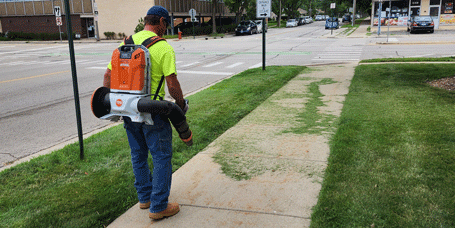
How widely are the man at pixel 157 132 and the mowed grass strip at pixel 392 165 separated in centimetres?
134

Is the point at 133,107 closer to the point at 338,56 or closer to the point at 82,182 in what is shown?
the point at 82,182

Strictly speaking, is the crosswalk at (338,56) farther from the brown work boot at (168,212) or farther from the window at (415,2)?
the window at (415,2)

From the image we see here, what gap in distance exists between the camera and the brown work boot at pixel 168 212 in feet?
11.3

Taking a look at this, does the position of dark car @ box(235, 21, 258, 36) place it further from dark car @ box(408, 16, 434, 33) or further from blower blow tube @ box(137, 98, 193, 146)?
blower blow tube @ box(137, 98, 193, 146)

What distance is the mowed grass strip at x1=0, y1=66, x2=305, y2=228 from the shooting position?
11.6 feet

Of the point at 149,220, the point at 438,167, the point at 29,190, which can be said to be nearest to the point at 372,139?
the point at 438,167

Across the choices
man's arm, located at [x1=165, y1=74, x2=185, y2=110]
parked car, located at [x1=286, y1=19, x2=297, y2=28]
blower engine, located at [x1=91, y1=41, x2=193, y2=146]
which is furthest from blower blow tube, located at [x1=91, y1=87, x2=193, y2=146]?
parked car, located at [x1=286, y1=19, x2=297, y2=28]

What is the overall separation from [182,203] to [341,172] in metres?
1.76

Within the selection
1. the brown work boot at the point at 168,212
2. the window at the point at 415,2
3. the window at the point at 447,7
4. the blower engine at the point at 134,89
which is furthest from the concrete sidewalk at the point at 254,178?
the window at the point at 447,7

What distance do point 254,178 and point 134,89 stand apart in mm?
1821

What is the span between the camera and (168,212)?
11.5 ft

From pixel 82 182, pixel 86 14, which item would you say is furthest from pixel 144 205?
pixel 86 14

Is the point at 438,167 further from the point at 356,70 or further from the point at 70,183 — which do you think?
the point at 356,70

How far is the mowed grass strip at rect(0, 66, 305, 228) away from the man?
0.50m
